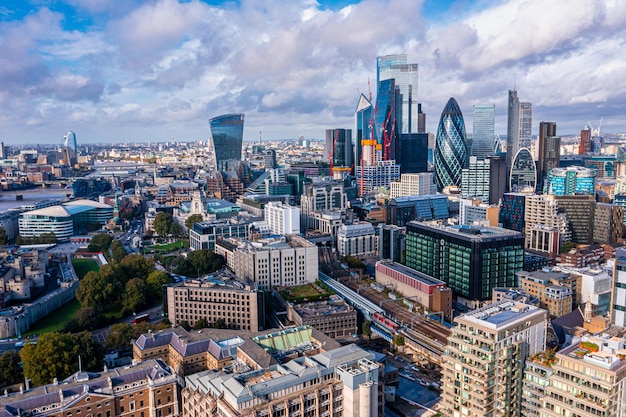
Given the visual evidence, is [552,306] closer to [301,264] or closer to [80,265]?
[301,264]

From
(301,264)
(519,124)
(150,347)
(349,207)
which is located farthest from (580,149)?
(150,347)

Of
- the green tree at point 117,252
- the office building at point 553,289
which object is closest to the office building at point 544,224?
the office building at point 553,289

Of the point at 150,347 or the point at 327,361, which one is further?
the point at 150,347

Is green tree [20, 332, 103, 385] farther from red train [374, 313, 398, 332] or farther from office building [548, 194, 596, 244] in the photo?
office building [548, 194, 596, 244]

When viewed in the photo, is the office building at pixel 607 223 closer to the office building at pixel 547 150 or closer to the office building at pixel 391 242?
the office building at pixel 391 242

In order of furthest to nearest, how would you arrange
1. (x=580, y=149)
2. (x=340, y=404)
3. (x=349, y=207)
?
(x=580, y=149) < (x=349, y=207) < (x=340, y=404)

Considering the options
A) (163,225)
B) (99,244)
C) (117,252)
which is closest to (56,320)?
(117,252)
